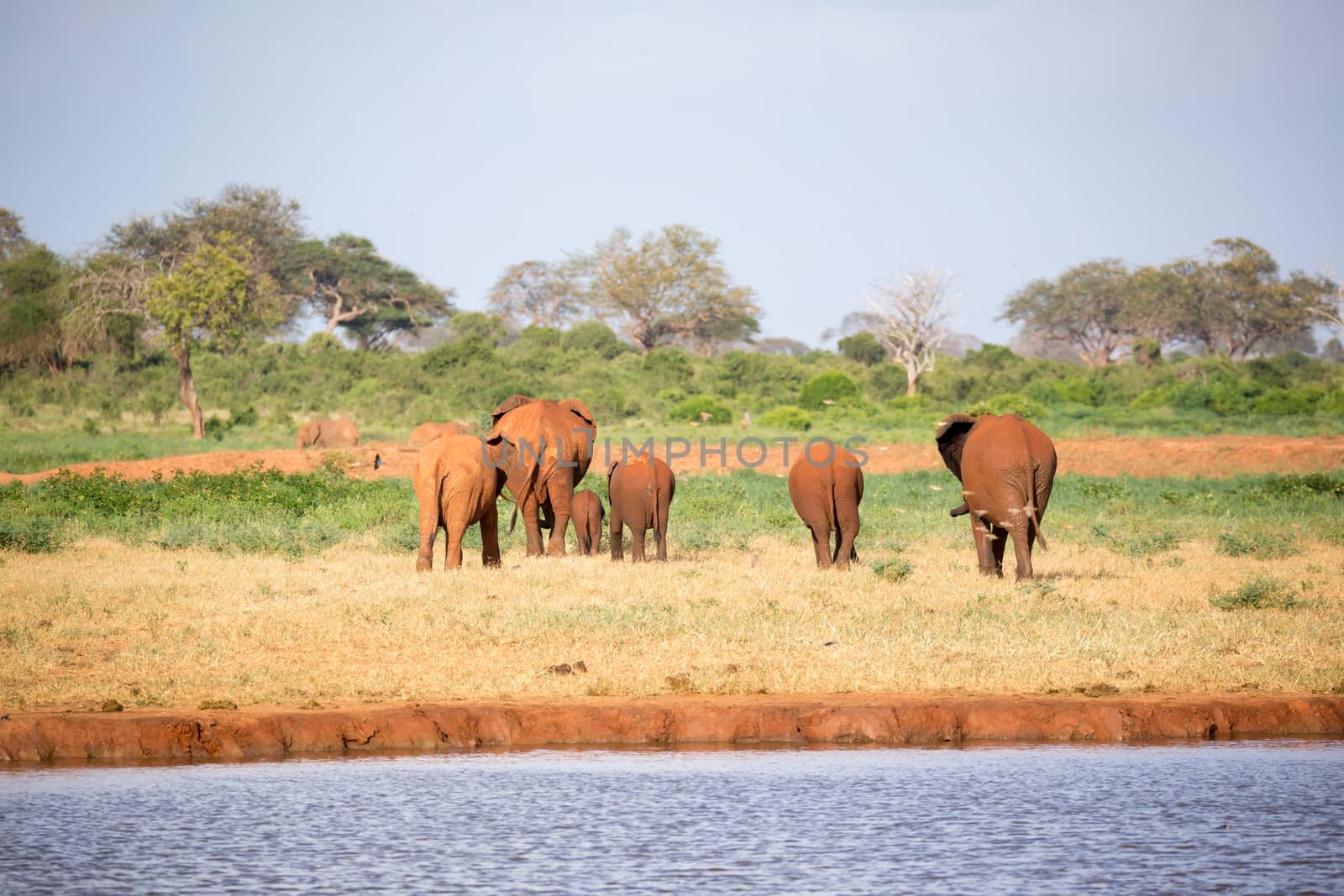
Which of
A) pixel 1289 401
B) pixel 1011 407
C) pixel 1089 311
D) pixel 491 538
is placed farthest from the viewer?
pixel 1089 311

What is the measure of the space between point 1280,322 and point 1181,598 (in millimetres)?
56986

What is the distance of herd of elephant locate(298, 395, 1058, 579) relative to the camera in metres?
13.5

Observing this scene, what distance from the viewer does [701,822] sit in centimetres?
663

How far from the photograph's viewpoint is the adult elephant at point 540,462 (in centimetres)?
1571

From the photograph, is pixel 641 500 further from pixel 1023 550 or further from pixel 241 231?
pixel 241 231

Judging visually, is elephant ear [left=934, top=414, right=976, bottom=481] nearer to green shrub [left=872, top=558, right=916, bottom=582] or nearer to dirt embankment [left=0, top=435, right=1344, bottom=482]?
green shrub [left=872, top=558, right=916, bottom=582]

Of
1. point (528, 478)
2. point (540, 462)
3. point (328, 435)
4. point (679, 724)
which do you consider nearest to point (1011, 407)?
point (328, 435)

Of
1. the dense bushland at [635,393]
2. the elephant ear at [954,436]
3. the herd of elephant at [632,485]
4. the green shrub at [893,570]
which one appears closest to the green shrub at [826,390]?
the dense bushland at [635,393]

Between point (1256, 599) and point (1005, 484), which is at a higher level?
point (1005, 484)

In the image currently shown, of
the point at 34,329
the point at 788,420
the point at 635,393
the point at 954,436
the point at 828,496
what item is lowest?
the point at 828,496

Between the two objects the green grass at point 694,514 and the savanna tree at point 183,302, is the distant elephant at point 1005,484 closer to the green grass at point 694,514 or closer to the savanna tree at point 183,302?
the green grass at point 694,514

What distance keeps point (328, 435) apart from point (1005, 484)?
20313mm

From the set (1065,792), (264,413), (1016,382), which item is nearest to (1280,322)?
(1016,382)

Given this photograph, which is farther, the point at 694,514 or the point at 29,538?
the point at 694,514
